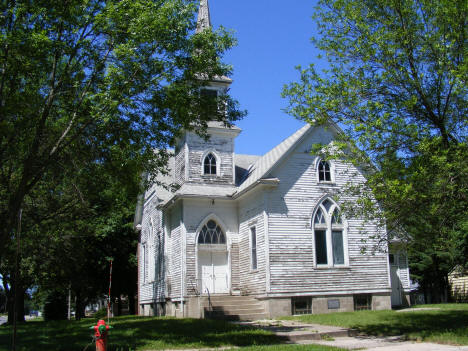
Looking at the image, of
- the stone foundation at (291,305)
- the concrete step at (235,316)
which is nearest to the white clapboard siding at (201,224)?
the stone foundation at (291,305)

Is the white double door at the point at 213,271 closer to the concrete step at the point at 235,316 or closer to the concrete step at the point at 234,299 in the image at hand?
the concrete step at the point at 234,299

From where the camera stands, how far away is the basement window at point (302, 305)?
67.0ft

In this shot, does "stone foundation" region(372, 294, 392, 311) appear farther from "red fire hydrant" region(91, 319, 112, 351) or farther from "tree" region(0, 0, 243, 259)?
"red fire hydrant" region(91, 319, 112, 351)

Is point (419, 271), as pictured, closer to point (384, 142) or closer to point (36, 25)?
point (384, 142)

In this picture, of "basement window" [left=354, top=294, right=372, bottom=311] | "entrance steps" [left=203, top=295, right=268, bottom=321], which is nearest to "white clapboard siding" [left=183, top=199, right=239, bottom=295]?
"entrance steps" [left=203, top=295, right=268, bottom=321]

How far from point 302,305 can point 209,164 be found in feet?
27.9

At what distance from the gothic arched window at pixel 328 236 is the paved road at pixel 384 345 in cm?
846

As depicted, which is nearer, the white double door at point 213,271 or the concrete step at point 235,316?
the concrete step at point 235,316

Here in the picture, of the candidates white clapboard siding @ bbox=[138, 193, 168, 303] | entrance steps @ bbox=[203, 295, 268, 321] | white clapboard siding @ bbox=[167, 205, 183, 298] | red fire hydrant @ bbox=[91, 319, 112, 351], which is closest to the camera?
red fire hydrant @ bbox=[91, 319, 112, 351]

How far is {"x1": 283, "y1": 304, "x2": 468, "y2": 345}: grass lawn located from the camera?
38.6 ft

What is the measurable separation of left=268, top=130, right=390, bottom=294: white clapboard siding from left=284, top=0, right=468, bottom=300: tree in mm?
7280

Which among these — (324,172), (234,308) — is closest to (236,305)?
(234,308)

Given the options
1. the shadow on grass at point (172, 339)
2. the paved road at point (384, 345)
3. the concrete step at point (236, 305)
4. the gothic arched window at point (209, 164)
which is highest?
the gothic arched window at point (209, 164)

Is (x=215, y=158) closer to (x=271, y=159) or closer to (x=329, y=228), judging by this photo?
(x=271, y=159)
